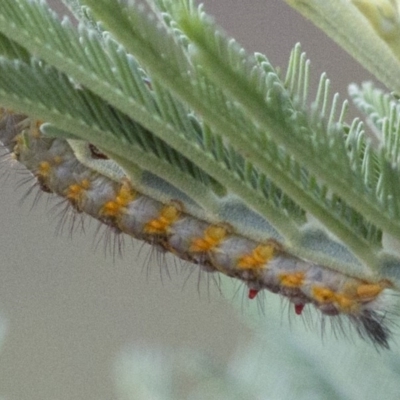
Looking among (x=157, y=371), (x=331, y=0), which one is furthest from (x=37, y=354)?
(x=331, y=0)

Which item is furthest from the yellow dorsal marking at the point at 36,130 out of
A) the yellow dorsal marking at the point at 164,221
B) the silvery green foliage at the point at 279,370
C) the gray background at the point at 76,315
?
the gray background at the point at 76,315

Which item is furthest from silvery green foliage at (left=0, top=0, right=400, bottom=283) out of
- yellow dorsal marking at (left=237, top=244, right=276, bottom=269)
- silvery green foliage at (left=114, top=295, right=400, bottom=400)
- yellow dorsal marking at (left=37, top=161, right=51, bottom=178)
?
silvery green foliage at (left=114, top=295, right=400, bottom=400)

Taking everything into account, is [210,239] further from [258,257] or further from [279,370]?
[279,370]

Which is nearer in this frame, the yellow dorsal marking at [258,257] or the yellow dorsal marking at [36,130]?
the yellow dorsal marking at [258,257]

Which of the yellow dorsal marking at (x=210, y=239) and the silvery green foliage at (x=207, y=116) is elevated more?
the silvery green foliage at (x=207, y=116)

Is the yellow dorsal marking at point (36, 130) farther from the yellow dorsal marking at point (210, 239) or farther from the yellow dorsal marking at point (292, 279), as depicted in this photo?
the yellow dorsal marking at point (292, 279)

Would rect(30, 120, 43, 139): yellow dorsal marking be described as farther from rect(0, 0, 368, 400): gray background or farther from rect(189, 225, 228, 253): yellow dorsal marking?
rect(0, 0, 368, 400): gray background
